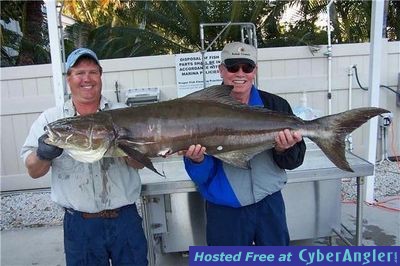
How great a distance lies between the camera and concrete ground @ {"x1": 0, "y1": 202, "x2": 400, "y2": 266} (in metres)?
4.03

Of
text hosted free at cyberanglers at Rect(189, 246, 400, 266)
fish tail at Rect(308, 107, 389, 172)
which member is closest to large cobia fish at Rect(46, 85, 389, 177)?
fish tail at Rect(308, 107, 389, 172)

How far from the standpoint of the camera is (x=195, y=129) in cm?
204

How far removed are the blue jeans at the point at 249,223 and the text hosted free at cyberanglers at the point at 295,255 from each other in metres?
0.54

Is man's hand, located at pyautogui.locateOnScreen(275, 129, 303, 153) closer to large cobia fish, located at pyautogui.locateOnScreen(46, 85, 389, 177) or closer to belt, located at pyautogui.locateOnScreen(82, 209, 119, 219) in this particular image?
large cobia fish, located at pyautogui.locateOnScreen(46, 85, 389, 177)

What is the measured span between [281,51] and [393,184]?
2434 millimetres

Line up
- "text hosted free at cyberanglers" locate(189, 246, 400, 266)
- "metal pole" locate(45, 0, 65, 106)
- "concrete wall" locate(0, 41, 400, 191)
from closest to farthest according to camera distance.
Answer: "text hosted free at cyberanglers" locate(189, 246, 400, 266) < "metal pole" locate(45, 0, 65, 106) < "concrete wall" locate(0, 41, 400, 191)

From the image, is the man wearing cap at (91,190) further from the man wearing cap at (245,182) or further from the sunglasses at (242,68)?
the sunglasses at (242,68)

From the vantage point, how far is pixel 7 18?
25.8 feet

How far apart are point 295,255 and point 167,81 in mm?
4543

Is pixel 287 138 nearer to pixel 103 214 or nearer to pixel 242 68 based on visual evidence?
pixel 242 68

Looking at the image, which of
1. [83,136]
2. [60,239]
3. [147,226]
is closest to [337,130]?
[83,136]

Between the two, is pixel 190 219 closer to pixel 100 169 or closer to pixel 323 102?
→ pixel 100 169

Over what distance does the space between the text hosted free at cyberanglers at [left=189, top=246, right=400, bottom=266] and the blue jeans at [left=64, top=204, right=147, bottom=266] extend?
64cm

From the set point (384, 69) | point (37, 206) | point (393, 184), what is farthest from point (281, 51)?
point (37, 206)
